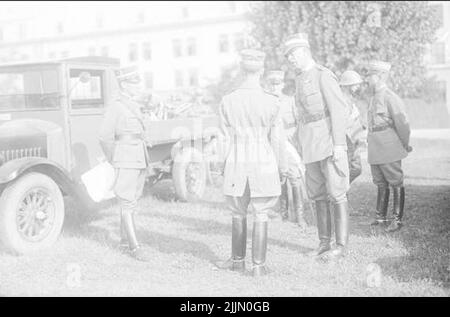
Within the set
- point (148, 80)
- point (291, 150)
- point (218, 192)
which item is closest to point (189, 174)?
point (218, 192)

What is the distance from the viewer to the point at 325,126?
4.77 metres

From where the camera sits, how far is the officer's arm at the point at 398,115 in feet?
19.4

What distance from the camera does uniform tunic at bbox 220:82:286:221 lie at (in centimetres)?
439

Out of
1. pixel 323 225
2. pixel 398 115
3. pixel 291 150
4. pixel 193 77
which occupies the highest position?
pixel 398 115

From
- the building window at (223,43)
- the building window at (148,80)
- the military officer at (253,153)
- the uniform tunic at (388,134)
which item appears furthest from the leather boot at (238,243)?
the building window at (148,80)

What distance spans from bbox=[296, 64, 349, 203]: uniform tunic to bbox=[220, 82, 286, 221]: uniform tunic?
439 mm

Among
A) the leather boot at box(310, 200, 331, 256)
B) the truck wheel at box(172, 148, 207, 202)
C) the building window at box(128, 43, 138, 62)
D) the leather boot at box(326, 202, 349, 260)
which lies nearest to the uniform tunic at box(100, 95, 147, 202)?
the leather boot at box(310, 200, 331, 256)

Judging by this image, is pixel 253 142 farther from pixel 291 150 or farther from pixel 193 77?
pixel 193 77

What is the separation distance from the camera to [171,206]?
304 inches

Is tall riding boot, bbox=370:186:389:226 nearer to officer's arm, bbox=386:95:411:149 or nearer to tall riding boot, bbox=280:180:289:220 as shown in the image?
officer's arm, bbox=386:95:411:149

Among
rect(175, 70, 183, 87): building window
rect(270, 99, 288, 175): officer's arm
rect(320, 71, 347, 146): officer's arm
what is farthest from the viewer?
rect(175, 70, 183, 87): building window

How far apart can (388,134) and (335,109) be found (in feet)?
5.44
